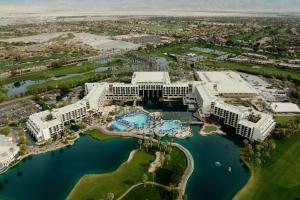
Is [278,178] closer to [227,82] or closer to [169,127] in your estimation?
[169,127]

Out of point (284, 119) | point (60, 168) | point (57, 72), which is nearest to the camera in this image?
point (60, 168)

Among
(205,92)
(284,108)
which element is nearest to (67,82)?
(205,92)

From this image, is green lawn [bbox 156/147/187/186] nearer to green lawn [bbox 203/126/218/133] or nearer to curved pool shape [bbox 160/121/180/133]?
curved pool shape [bbox 160/121/180/133]

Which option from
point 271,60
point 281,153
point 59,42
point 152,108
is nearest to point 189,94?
point 152,108

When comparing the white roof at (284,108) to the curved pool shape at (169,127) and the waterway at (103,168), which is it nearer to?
the waterway at (103,168)

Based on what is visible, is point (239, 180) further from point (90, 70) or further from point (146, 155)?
point (90, 70)

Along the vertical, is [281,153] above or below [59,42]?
below
